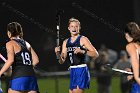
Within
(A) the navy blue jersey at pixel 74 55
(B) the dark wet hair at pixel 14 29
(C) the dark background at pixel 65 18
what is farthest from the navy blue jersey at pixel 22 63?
(C) the dark background at pixel 65 18

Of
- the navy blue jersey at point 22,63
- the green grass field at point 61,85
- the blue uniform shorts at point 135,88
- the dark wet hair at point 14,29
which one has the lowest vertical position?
the green grass field at point 61,85

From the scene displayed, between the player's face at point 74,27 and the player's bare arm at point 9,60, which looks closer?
the player's bare arm at point 9,60

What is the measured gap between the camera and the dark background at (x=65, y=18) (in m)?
28.4

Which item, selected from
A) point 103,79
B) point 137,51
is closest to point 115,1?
point 103,79

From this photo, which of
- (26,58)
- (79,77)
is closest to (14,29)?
(26,58)

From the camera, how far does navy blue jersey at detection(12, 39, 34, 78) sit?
33.1ft

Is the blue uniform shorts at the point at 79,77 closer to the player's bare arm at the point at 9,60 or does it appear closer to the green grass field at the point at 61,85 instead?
the player's bare arm at the point at 9,60

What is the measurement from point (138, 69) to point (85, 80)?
3.03m

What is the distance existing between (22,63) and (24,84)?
0.36m

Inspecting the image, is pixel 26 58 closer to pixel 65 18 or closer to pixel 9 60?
pixel 9 60

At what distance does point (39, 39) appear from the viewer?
29.0 metres

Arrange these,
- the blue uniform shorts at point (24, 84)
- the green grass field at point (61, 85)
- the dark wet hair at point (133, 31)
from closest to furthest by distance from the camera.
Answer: the dark wet hair at point (133, 31) → the blue uniform shorts at point (24, 84) → the green grass field at point (61, 85)

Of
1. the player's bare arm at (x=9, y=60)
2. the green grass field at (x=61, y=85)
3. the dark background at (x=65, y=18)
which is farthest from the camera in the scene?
the dark background at (x=65, y=18)

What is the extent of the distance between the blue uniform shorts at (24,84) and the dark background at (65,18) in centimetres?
1732
